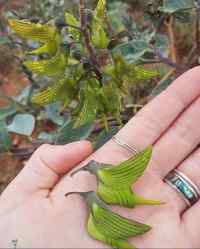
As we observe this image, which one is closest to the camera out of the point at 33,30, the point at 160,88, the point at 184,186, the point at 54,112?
the point at 33,30

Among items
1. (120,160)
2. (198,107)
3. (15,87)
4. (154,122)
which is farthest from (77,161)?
(15,87)

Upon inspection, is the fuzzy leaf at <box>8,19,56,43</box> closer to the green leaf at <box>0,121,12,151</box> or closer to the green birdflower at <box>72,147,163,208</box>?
the green birdflower at <box>72,147,163,208</box>

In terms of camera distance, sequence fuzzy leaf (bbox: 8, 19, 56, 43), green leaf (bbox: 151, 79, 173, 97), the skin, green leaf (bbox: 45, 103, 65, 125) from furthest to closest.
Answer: green leaf (bbox: 45, 103, 65, 125), green leaf (bbox: 151, 79, 173, 97), the skin, fuzzy leaf (bbox: 8, 19, 56, 43)

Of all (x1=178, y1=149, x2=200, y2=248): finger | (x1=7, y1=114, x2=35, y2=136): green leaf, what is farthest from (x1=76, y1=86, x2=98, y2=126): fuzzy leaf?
(x1=7, y1=114, x2=35, y2=136): green leaf

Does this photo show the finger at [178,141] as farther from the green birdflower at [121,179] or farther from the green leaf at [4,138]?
the green leaf at [4,138]

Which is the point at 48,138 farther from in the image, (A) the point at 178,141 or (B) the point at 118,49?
(A) the point at 178,141

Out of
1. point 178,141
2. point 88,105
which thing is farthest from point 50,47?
point 178,141
